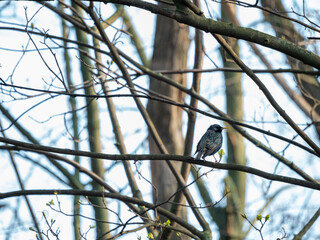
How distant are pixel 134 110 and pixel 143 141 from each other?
2057mm

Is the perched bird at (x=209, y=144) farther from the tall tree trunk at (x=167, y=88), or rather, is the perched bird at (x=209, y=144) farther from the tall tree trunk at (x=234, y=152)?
the tall tree trunk at (x=167, y=88)

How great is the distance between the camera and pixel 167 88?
7.35 meters

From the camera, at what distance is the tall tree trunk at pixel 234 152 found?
22.7ft

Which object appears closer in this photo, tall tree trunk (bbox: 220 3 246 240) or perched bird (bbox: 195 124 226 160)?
perched bird (bbox: 195 124 226 160)

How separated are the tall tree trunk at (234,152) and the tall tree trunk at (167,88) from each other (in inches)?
31.1

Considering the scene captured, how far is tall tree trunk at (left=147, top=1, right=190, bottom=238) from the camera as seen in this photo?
7227 mm

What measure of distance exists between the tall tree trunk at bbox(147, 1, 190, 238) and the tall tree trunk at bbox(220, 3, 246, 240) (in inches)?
31.1

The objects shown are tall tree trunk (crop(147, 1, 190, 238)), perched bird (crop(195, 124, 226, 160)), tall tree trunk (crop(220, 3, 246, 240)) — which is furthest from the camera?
tall tree trunk (crop(147, 1, 190, 238))

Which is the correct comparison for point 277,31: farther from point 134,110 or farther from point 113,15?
point 134,110

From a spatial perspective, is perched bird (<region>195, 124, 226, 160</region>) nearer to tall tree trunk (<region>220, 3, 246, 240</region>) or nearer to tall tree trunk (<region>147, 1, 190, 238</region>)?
tall tree trunk (<region>220, 3, 246, 240</region>)

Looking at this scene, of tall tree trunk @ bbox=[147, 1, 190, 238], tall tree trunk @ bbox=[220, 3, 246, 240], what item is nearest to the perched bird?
tall tree trunk @ bbox=[220, 3, 246, 240]

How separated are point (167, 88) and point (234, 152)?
184cm

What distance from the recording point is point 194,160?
4.07 meters

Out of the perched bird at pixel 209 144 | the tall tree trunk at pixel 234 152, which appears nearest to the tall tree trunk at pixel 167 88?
the tall tree trunk at pixel 234 152
